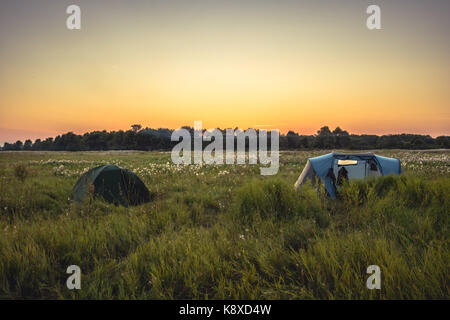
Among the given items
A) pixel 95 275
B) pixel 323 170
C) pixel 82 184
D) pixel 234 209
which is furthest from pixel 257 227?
pixel 82 184

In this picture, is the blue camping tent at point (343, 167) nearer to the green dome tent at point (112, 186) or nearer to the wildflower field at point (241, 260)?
the wildflower field at point (241, 260)

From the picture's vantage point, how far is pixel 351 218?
4422mm

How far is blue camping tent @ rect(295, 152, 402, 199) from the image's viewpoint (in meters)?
7.11

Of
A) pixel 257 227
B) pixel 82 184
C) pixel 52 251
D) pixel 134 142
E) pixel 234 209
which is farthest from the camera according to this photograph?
pixel 134 142

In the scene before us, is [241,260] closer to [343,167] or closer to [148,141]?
[343,167]

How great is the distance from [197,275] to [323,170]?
20.3 ft

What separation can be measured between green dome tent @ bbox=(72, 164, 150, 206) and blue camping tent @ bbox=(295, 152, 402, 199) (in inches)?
226

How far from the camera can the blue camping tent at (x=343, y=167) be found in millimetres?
7107

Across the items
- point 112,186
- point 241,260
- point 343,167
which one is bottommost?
point 241,260

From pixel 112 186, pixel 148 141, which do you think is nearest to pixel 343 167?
pixel 112 186

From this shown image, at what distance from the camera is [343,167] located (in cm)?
831

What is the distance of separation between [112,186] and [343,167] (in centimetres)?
857
